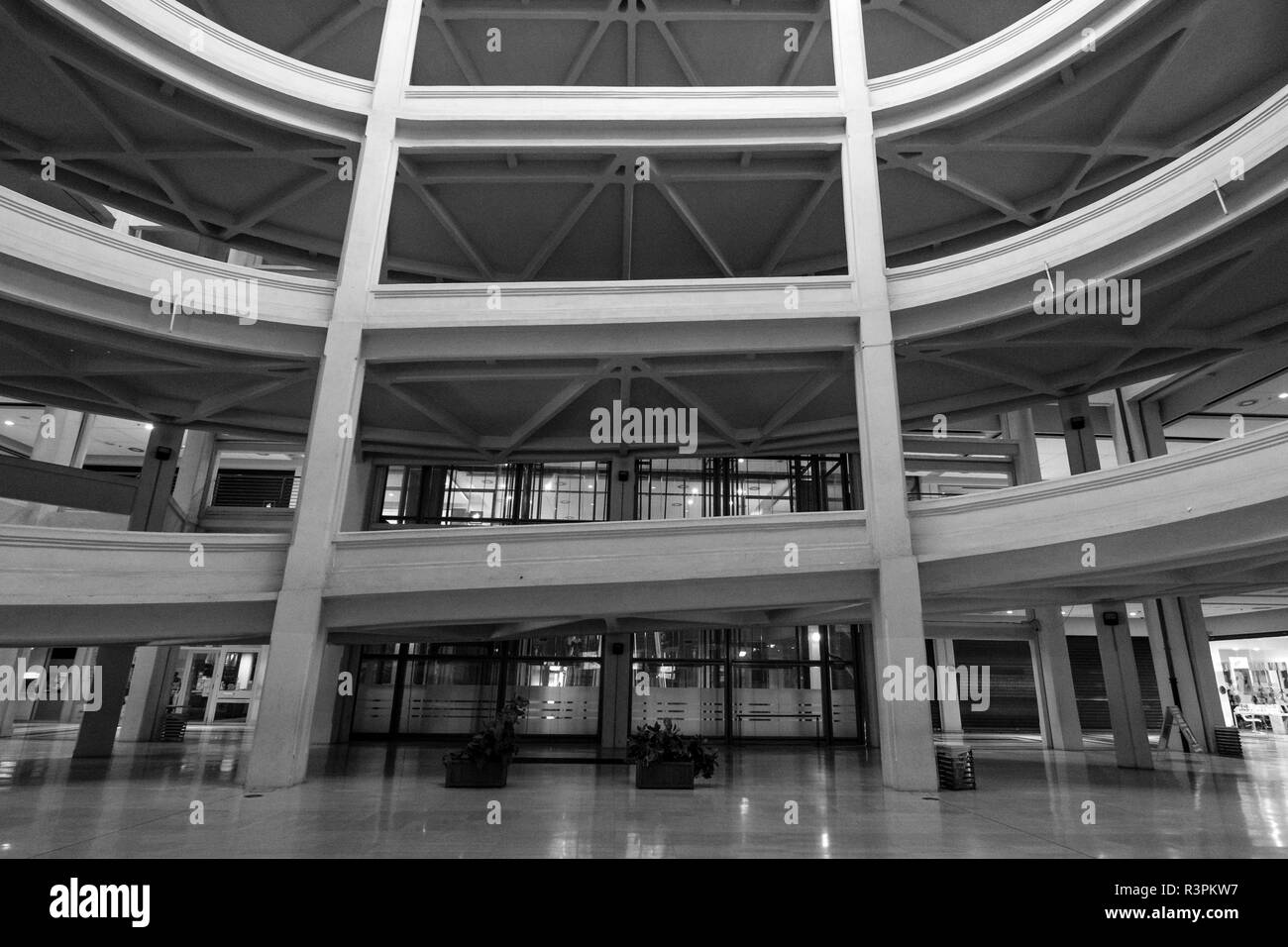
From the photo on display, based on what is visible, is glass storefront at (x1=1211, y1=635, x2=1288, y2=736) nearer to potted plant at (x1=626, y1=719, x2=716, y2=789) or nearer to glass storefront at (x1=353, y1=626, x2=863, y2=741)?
glass storefront at (x1=353, y1=626, x2=863, y2=741)

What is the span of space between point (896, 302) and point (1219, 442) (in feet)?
20.8

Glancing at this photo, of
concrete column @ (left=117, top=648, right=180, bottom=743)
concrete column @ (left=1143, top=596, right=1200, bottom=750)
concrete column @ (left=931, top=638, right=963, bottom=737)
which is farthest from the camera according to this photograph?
concrete column @ (left=931, top=638, right=963, bottom=737)

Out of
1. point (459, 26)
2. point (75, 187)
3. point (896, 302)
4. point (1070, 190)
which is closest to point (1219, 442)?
point (896, 302)

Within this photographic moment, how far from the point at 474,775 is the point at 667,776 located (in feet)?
10.6

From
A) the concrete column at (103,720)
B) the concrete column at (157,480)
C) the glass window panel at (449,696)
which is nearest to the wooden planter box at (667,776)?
the glass window panel at (449,696)

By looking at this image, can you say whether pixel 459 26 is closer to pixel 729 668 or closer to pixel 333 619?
pixel 333 619

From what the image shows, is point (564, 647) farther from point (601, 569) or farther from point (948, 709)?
point (948, 709)

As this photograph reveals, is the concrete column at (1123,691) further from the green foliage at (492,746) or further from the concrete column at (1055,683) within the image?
the green foliage at (492,746)

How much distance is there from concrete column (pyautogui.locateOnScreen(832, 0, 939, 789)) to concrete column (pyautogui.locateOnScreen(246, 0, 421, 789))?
32.3 ft

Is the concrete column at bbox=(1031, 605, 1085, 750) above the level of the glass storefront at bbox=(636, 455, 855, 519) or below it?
below

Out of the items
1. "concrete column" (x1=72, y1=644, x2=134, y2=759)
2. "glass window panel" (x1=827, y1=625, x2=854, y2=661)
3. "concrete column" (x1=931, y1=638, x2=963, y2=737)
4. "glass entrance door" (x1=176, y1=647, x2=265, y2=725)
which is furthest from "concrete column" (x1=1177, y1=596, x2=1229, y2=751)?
"glass entrance door" (x1=176, y1=647, x2=265, y2=725)

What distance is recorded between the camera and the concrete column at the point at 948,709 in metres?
28.3

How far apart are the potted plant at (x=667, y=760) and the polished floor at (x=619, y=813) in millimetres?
392

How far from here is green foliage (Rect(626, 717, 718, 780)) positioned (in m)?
12.6
